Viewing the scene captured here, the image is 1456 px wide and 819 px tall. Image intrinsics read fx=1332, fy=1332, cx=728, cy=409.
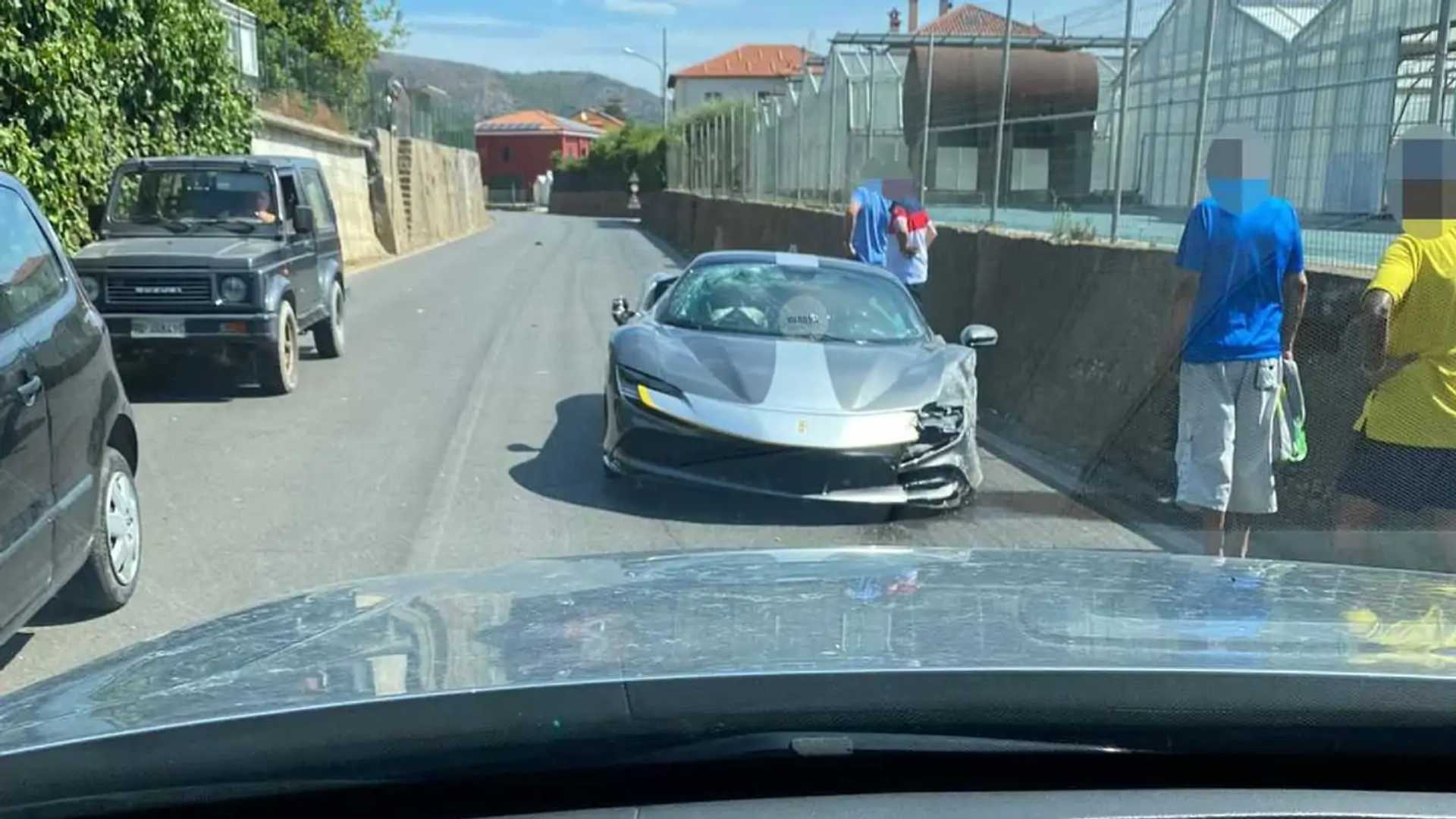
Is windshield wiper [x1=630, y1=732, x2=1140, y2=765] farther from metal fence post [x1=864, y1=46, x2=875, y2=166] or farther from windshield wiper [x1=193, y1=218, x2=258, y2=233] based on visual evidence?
metal fence post [x1=864, y1=46, x2=875, y2=166]

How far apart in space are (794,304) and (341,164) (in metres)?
27.7

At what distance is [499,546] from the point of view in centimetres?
630

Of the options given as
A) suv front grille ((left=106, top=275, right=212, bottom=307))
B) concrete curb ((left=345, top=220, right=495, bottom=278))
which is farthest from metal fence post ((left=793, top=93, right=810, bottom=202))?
suv front grille ((left=106, top=275, right=212, bottom=307))

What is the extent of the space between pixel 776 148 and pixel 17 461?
2295 centimetres

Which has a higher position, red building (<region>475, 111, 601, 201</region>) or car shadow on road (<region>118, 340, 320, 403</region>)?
red building (<region>475, 111, 601, 201</region>)

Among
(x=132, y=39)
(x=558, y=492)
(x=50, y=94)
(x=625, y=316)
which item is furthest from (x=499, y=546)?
(x=132, y=39)

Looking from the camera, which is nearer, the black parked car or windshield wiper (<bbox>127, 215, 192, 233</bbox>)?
the black parked car

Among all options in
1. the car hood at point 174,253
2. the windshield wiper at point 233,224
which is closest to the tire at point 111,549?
the car hood at point 174,253

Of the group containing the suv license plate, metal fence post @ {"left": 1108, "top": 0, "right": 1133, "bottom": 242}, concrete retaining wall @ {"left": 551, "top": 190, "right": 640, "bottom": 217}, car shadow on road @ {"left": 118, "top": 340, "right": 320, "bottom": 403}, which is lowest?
concrete retaining wall @ {"left": 551, "top": 190, "right": 640, "bottom": 217}

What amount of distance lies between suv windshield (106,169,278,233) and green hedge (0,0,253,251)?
1578 millimetres

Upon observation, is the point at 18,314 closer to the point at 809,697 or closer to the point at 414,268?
the point at 809,697

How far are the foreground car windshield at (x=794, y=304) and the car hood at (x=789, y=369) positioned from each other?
22 cm

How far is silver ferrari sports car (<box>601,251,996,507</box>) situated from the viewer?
657 cm

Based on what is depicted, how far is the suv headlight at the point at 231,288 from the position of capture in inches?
406
